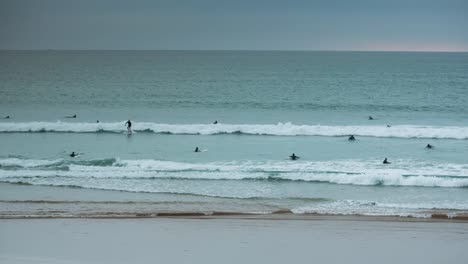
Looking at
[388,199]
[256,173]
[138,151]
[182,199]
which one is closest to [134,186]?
[182,199]

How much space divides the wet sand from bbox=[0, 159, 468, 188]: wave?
482 centimetres

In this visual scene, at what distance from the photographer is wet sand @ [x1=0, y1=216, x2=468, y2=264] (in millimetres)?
10531

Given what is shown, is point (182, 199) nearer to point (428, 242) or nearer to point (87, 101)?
point (428, 242)

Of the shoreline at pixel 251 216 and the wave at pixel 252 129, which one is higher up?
the wave at pixel 252 129

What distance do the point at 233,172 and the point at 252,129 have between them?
11357 millimetres

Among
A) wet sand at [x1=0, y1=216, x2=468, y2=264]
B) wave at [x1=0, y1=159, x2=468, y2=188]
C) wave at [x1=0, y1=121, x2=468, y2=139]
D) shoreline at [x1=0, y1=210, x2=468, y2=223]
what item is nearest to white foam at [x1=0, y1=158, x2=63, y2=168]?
wave at [x1=0, y1=159, x2=468, y2=188]

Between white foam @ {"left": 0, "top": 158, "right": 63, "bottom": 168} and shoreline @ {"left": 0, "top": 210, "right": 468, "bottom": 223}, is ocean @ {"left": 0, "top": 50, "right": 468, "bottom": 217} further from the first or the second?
shoreline @ {"left": 0, "top": 210, "right": 468, "bottom": 223}

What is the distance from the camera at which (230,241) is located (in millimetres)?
11648

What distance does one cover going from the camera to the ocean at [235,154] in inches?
623

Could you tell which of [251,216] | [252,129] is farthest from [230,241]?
[252,129]

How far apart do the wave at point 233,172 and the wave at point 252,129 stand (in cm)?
779

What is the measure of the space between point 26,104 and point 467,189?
120 feet

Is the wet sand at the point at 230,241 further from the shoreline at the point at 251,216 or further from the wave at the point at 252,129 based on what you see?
the wave at the point at 252,129

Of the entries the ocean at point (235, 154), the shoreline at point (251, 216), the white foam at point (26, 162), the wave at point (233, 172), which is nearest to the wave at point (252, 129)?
the ocean at point (235, 154)
